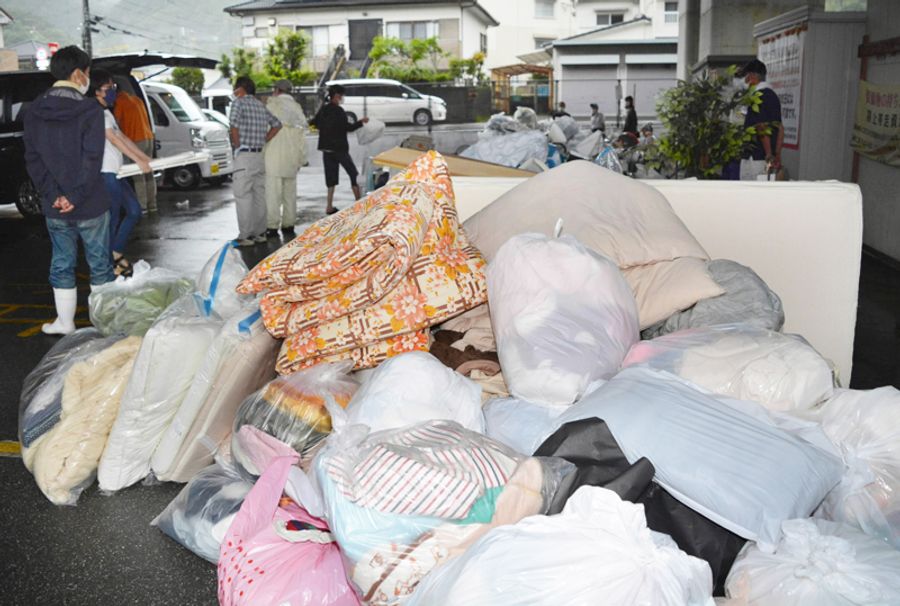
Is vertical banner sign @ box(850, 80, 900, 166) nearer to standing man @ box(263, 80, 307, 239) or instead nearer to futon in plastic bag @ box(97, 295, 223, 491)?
standing man @ box(263, 80, 307, 239)

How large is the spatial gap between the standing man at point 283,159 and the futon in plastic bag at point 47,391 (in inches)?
220

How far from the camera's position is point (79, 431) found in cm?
349

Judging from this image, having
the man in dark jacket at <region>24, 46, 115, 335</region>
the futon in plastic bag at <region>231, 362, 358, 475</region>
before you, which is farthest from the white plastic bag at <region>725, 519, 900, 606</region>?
the man in dark jacket at <region>24, 46, 115, 335</region>

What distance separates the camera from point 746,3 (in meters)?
13.5

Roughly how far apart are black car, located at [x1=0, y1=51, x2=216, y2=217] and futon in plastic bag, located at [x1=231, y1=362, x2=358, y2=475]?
8816 millimetres

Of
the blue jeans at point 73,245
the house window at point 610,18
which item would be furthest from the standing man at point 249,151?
the house window at point 610,18

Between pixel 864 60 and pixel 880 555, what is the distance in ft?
25.8

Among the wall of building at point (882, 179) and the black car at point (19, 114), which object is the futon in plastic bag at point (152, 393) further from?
the black car at point (19, 114)

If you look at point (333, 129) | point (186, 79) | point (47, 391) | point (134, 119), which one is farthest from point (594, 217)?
point (186, 79)

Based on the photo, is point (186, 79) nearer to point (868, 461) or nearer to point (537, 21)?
point (537, 21)

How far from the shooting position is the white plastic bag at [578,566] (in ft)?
5.71

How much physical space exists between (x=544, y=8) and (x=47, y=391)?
5096 cm

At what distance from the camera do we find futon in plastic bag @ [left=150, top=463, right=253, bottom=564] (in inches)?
115

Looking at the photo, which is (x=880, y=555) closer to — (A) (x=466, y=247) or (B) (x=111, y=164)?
(A) (x=466, y=247)
